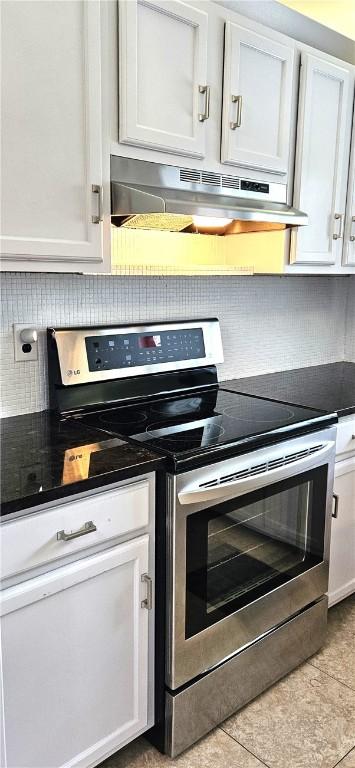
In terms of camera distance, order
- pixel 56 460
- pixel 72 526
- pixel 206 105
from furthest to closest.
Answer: pixel 206 105, pixel 56 460, pixel 72 526

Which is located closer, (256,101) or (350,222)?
(256,101)

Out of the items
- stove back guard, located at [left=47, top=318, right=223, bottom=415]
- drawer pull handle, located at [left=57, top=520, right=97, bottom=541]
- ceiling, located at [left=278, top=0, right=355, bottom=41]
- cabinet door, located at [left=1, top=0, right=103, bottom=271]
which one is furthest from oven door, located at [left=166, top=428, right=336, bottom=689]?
ceiling, located at [left=278, top=0, right=355, bottom=41]

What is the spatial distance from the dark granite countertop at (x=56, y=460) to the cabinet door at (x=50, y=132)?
46 cm

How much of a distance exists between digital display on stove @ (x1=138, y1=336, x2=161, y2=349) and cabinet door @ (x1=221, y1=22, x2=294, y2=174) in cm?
64

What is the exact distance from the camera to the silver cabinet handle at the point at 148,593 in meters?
1.47

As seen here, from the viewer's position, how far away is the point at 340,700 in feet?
6.05

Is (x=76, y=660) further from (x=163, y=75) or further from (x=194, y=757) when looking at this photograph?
(x=163, y=75)

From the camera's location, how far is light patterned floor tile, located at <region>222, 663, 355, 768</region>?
64.3 inches

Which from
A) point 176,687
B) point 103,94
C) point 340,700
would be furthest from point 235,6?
point 340,700

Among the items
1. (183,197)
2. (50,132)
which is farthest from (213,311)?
(50,132)

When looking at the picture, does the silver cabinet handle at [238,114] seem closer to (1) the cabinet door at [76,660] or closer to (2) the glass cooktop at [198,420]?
(2) the glass cooktop at [198,420]

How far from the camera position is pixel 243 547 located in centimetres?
171

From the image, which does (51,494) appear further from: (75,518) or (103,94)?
(103,94)

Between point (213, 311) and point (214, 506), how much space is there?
1.02 metres
